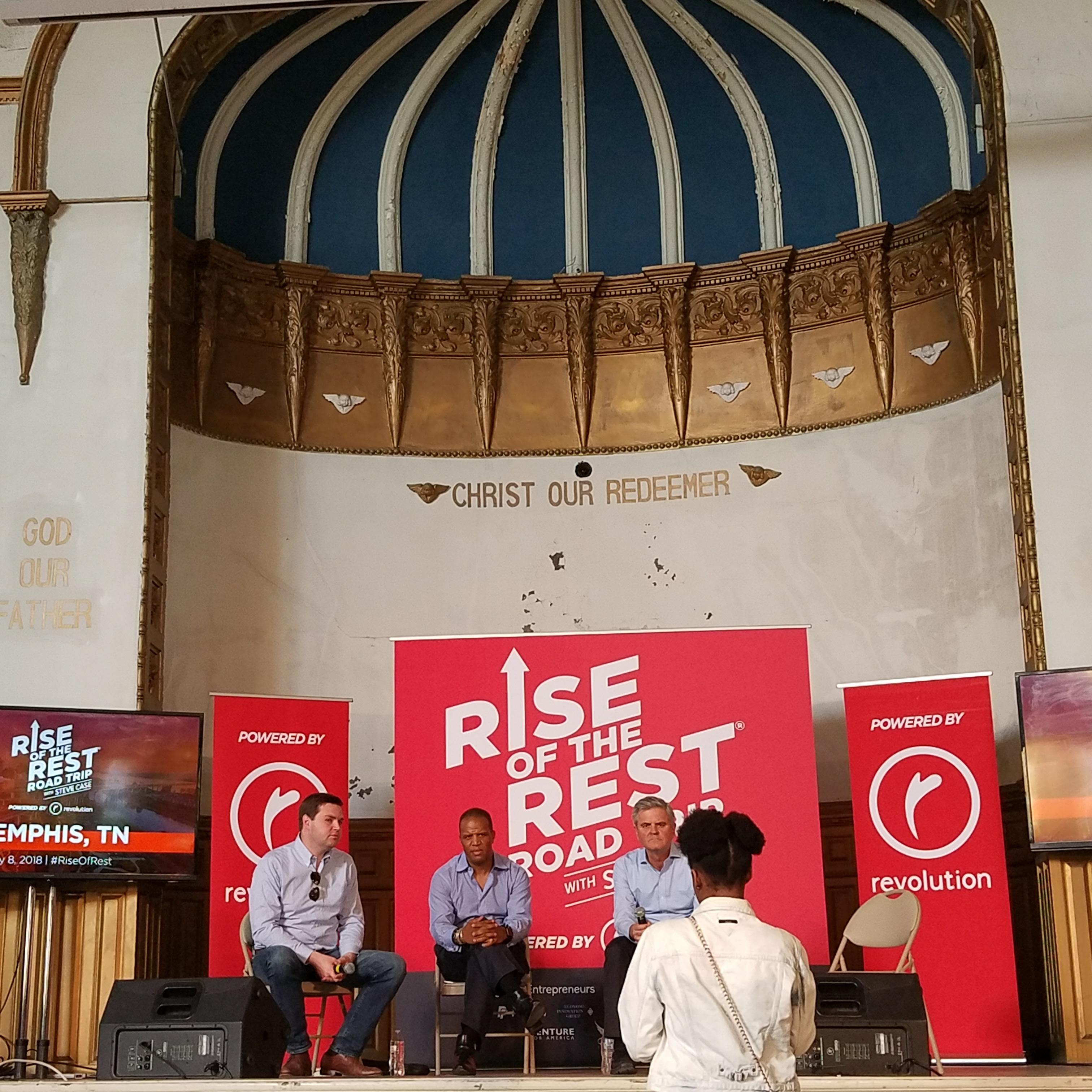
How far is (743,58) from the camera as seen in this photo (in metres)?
9.03

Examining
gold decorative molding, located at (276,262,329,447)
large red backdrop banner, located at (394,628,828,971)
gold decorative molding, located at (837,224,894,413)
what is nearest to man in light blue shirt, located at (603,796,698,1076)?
large red backdrop banner, located at (394,628,828,971)

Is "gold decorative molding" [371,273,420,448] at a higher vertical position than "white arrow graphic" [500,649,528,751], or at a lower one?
higher

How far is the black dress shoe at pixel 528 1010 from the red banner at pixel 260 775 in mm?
1520

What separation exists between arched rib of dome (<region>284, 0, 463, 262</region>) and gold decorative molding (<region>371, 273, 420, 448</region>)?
60 centimetres

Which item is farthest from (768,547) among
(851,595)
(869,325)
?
(869,325)

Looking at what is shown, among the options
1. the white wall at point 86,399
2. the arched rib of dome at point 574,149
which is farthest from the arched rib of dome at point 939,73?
the white wall at point 86,399

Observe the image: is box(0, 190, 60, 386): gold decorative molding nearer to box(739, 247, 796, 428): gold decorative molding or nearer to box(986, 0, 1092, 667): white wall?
box(739, 247, 796, 428): gold decorative molding

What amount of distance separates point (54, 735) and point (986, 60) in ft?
18.4

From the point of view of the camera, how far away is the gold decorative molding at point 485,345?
9039 millimetres

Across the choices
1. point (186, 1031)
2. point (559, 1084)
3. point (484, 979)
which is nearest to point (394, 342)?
point (484, 979)

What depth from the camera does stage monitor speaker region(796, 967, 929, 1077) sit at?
4.86 meters

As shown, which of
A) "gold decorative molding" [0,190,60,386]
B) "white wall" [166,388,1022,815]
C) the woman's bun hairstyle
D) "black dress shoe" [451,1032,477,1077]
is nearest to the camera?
the woman's bun hairstyle

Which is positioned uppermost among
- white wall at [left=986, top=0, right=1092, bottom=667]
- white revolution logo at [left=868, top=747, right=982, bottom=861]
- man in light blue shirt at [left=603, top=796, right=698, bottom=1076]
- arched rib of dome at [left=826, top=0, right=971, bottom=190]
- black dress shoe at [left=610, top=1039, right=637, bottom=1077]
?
arched rib of dome at [left=826, top=0, right=971, bottom=190]

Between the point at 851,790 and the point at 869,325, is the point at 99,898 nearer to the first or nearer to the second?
the point at 851,790
